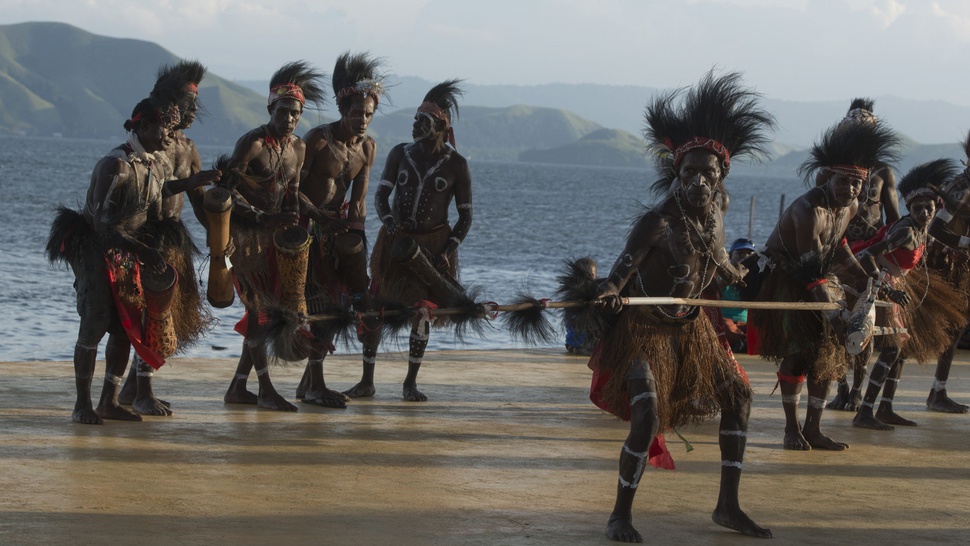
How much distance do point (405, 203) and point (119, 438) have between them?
255cm

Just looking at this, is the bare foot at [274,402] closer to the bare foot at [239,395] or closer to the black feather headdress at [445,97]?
the bare foot at [239,395]

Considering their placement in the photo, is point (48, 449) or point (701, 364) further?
point (48, 449)

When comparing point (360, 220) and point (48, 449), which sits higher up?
point (360, 220)

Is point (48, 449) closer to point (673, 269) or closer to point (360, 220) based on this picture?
point (360, 220)

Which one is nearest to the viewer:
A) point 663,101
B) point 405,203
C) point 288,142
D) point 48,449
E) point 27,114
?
point 663,101

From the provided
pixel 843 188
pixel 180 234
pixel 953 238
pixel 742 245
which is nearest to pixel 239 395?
pixel 180 234

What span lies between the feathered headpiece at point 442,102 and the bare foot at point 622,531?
377 cm

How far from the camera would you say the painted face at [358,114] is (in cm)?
788

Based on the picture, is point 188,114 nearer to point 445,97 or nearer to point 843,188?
point 445,97

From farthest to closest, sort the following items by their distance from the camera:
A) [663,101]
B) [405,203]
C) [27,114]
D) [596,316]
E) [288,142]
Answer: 1. [27,114]
2. [405,203]
3. [288,142]
4. [663,101]
5. [596,316]

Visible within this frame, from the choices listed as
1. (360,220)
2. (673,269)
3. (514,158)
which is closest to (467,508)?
(673,269)

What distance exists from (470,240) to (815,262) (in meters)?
31.5

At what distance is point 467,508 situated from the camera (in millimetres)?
Answer: 5480

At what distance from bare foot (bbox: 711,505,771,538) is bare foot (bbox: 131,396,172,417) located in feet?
11.3
